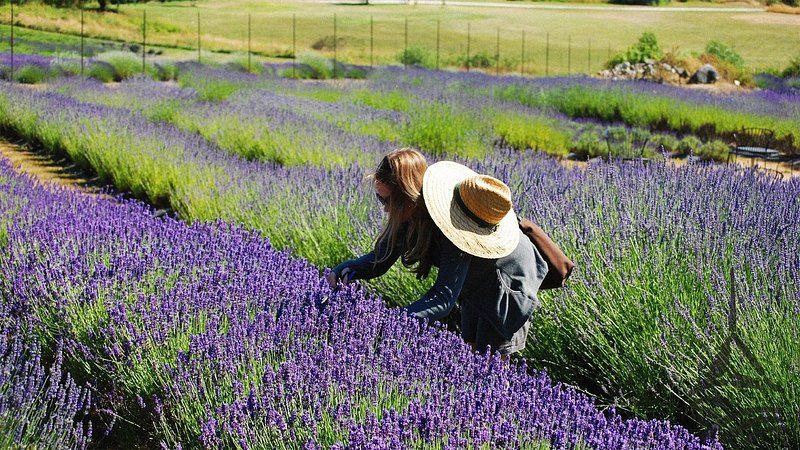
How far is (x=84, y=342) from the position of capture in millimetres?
3035

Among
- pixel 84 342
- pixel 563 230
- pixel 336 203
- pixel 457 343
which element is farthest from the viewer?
pixel 336 203

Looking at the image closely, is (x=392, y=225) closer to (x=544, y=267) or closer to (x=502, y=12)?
(x=544, y=267)

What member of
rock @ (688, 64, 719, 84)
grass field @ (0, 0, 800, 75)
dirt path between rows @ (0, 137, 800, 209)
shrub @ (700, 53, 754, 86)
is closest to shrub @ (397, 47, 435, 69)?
grass field @ (0, 0, 800, 75)

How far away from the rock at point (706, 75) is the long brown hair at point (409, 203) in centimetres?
2061

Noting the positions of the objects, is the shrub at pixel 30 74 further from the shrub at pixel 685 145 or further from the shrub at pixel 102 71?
the shrub at pixel 685 145

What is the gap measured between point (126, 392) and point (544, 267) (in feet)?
4.85

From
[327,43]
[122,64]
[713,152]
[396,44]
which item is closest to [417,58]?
[327,43]

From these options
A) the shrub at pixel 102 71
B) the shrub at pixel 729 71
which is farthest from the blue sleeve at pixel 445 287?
the shrub at pixel 729 71

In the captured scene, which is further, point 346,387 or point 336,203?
point 336,203

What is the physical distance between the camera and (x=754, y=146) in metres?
11.5

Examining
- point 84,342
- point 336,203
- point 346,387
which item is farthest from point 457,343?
point 336,203

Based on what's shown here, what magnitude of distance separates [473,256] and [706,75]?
68.1ft

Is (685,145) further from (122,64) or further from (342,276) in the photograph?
(122,64)

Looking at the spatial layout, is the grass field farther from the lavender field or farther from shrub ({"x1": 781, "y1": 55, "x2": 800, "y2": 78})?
the lavender field
